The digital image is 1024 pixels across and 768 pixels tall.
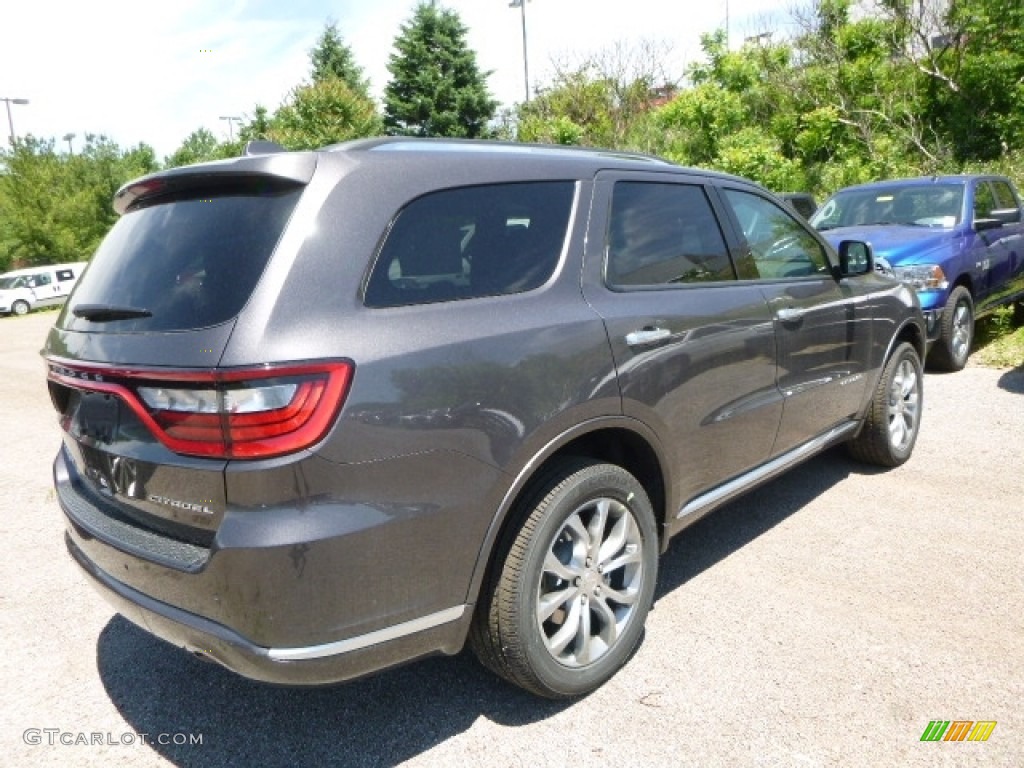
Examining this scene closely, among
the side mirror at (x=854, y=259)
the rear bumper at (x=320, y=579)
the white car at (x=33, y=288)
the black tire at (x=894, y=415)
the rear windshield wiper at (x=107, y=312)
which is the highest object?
the rear windshield wiper at (x=107, y=312)

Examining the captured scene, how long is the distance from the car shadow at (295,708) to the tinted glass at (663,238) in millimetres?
1546

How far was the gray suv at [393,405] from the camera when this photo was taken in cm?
189

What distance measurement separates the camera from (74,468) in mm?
2660

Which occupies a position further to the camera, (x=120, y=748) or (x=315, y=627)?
(x=120, y=748)

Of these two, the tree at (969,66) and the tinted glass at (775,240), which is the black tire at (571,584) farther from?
the tree at (969,66)

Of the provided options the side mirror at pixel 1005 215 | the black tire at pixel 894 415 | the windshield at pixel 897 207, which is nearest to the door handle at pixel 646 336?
the black tire at pixel 894 415

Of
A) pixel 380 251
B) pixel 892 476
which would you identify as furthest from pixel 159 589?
pixel 892 476

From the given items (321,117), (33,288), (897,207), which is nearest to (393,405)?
(897,207)

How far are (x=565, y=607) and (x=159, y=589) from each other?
1.26 metres

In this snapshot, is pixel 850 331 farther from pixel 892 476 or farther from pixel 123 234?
pixel 123 234

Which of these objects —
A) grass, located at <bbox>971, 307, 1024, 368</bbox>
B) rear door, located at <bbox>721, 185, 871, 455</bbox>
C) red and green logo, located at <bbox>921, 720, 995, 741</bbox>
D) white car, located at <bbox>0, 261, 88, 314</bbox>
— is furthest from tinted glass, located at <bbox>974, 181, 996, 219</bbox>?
white car, located at <bbox>0, 261, 88, 314</bbox>

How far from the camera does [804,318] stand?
11.9 ft

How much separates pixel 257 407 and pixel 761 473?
2.39 metres

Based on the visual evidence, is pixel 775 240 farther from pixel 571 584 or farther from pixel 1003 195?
pixel 1003 195
